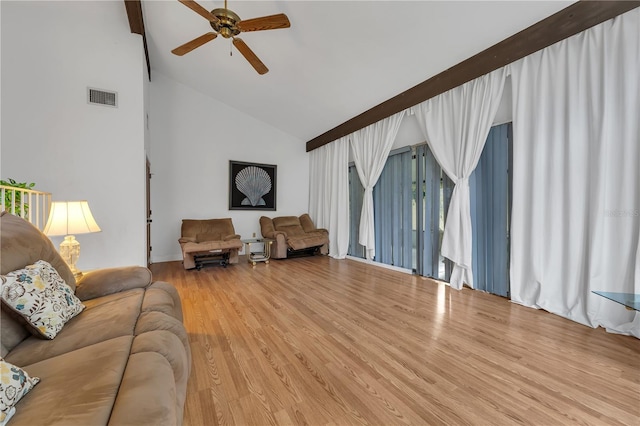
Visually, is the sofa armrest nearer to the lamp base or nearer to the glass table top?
the lamp base

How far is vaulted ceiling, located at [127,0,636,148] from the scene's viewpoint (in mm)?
2504

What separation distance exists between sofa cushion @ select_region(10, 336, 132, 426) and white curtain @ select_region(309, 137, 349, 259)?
4539 millimetres

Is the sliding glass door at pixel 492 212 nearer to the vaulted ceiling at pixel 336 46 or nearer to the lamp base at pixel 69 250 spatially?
the vaulted ceiling at pixel 336 46

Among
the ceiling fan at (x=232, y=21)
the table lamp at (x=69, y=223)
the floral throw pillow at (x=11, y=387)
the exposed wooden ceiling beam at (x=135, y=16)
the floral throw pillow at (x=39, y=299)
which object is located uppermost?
the exposed wooden ceiling beam at (x=135, y=16)

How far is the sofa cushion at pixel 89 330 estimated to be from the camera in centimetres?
112

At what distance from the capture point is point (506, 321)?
2.34 meters

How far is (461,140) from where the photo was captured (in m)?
3.22

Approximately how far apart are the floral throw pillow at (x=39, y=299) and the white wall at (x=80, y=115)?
228 centimetres

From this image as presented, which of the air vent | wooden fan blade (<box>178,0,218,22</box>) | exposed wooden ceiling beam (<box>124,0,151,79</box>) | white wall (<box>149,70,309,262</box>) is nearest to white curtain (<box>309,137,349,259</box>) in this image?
white wall (<box>149,70,309,262</box>)

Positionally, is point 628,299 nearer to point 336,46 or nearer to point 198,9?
point 336,46

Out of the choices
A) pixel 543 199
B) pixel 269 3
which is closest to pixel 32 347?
pixel 269 3

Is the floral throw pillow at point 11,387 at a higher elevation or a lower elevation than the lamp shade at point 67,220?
lower

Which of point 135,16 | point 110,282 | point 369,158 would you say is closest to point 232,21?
point 135,16

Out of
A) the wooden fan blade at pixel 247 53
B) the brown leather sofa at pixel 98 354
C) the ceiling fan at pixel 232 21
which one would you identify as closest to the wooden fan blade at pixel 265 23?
the ceiling fan at pixel 232 21
